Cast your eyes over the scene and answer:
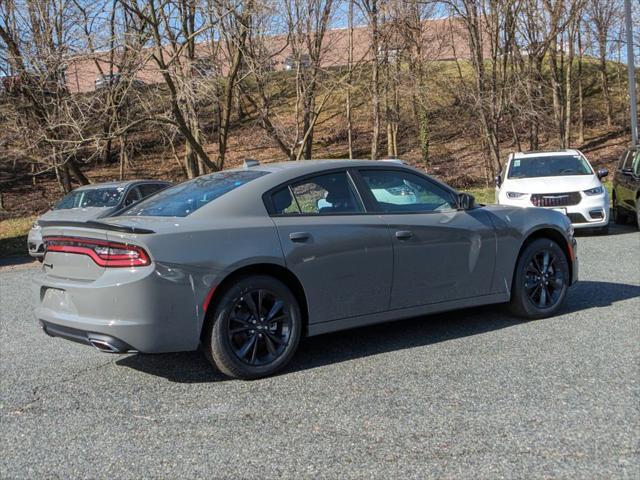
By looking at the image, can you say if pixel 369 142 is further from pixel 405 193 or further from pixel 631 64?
pixel 405 193

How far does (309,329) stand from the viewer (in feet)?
16.3

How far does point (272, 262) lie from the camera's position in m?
4.75

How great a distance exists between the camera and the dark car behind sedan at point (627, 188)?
516 inches

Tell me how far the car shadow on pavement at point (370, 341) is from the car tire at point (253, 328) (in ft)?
0.77

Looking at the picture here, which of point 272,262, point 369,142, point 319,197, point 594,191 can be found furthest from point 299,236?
point 369,142

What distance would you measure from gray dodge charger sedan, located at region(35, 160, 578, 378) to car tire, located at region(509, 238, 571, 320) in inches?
1.1

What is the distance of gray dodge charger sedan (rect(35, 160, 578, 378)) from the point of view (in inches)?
173

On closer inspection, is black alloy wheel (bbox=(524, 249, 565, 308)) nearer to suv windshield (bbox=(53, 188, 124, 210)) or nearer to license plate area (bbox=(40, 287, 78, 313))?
license plate area (bbox=(40, 287, 78, 313))

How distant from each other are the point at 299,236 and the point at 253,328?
74cm

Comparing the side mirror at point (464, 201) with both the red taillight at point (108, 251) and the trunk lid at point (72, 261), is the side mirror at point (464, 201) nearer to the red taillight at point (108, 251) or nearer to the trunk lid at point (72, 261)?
the red taillight at point (108, 251)

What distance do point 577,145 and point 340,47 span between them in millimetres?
15512

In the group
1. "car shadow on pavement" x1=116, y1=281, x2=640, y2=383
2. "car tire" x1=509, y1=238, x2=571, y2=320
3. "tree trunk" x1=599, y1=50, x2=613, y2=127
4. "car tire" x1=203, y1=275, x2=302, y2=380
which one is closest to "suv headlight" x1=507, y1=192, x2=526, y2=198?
"car shadow on pavement" x1=116, y1=281, x2=640, y2=383

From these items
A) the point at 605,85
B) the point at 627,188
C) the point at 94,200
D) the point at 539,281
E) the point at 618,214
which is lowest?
the point at 618,214

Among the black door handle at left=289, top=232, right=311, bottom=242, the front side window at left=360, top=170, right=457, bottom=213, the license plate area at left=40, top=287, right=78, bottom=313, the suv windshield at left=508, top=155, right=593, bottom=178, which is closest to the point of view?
the license plate area at left=40, top=287, right=78, bottom=313
